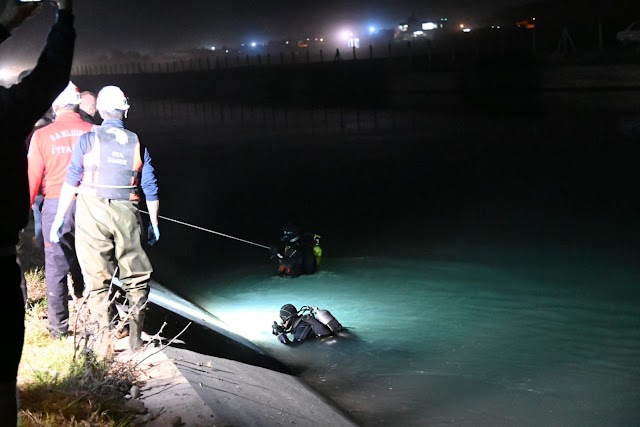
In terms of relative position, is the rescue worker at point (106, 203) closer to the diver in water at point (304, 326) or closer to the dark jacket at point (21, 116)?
the dark jacket at point (21, 116)

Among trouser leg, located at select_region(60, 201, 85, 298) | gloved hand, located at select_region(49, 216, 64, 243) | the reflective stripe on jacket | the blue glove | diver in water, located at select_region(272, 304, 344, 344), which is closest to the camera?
the reflective stripe on jacket

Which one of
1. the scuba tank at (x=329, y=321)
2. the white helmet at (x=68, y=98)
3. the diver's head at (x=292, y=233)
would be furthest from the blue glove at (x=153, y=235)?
the diver's head at (x=292, y=233)

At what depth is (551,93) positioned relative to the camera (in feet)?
153

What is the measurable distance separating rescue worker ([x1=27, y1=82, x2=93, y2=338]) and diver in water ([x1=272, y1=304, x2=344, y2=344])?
2926 millimetres

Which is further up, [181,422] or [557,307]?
[181,422]

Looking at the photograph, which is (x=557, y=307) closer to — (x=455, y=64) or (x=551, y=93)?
(x=551, y=93)

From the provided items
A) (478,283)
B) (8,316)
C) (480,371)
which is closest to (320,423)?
(480,371)

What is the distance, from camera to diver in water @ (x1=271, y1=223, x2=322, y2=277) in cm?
1180

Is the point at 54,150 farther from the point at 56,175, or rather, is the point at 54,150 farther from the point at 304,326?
the point at 304,326

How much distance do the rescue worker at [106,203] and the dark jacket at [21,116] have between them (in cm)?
251

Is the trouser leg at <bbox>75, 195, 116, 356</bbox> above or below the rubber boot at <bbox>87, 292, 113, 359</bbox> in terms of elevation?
above

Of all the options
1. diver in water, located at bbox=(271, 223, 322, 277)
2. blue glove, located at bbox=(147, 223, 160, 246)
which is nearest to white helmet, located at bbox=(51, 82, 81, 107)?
blue glove, located at bbox=(147, 223, 160, 246)

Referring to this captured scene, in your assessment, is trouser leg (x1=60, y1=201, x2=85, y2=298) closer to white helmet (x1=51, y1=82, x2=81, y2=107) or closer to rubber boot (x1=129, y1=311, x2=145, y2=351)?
white helmet (x1=51, y1=82, x2=81, y2=107)

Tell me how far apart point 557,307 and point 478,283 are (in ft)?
4.82
